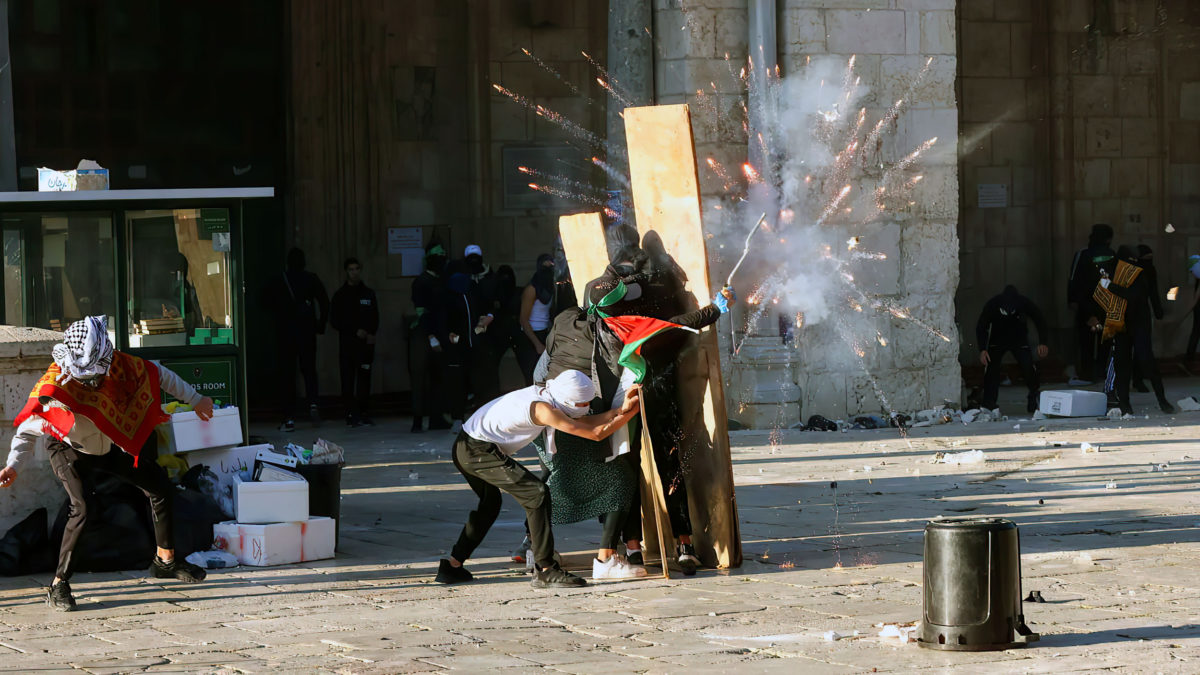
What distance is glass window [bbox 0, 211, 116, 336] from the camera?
11.3 metres

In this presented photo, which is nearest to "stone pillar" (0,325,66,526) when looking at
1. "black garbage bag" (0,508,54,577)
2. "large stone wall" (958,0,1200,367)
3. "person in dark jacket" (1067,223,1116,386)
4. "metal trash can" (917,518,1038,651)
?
"black garbage bag" (0,508,54,577)

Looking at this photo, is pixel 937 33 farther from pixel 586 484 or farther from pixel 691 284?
pixel 586 484

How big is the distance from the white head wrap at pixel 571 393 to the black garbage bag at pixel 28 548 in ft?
9.76

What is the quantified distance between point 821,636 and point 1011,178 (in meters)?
14.6

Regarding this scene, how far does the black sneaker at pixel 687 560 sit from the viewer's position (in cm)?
900

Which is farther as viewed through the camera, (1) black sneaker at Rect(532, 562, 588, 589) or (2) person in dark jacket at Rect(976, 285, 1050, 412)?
(2) person in dark jacket at Rect(976, 285, 1050, 412)

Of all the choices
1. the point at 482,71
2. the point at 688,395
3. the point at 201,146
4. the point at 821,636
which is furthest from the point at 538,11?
the point at 821,636

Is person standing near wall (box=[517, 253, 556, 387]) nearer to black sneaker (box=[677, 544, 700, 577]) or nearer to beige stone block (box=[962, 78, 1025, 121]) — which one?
beige stone block (box=[962, 78, 1025, 121])

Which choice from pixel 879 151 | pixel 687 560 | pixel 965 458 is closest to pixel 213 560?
pixel 687 560

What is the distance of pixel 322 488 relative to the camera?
32.5 ft

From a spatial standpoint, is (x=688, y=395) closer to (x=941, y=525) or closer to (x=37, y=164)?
(x=941, y=525)

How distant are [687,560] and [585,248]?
1905 mm

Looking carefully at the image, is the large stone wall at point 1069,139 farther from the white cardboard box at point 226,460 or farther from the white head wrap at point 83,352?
the white head wrap at point 83,352

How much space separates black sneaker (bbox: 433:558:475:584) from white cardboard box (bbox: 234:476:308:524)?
3.64ft
